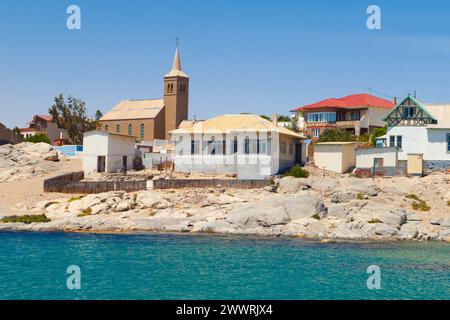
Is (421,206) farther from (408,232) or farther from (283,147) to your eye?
(283,147)

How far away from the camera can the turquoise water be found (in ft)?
82.7

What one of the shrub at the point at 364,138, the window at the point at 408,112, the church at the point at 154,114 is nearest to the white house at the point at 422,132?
the window at the point at 408,112

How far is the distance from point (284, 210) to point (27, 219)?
Answer: 1933 centimetres

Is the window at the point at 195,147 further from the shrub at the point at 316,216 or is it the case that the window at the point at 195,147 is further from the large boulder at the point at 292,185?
the shrub at the point at 316,216

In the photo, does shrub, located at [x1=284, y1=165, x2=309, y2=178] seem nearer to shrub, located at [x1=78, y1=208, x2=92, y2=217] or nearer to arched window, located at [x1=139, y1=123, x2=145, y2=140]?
shrub, located at [x1=78, y1=208, x2=92, y2=217]

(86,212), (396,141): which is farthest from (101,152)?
(396,141)

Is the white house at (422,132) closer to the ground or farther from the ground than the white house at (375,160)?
farther from the ground

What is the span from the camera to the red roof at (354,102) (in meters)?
79.1

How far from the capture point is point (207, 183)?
4894 cm

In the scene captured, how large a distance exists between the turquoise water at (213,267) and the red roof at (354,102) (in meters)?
44.4

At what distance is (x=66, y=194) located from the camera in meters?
50.0

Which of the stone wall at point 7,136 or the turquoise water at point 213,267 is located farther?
the stone wall at point 7,136


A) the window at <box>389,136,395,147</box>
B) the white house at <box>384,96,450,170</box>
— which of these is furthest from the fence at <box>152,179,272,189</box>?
the white house at <box>384,96,450,170</box>
